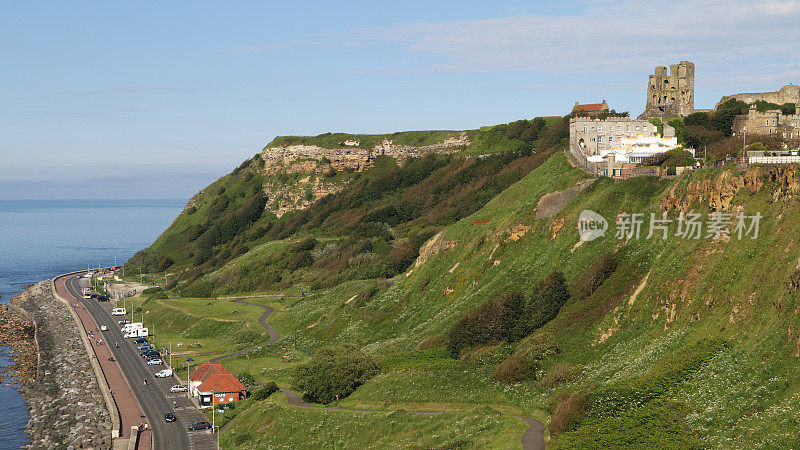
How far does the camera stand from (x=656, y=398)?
40156 mm

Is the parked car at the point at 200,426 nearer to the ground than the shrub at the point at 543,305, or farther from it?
nearer to the ground

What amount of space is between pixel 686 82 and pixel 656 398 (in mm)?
60417

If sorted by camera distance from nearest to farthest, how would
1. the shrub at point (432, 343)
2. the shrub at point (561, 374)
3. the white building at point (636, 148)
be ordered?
the shrub at point (561, 374) → the shrub at point (432, 343) → the white building at point (636, 148)

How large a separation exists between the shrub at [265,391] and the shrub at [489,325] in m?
16.6

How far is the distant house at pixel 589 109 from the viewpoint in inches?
4424

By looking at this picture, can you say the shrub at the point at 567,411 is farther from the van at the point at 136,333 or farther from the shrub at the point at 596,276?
the van at the point at 136,333

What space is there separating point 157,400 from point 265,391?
38.9ft

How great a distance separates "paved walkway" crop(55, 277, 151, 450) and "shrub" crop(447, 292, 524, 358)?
26.5 m

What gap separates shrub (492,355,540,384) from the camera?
50.5m

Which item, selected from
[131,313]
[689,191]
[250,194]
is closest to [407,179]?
[250,194]

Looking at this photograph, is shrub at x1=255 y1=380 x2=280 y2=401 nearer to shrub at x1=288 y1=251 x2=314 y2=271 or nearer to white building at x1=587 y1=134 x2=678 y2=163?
white building at x1=587 y1=134 x2=678 y2=163

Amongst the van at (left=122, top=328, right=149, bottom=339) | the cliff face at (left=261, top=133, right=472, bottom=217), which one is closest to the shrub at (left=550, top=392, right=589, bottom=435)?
the van at (left=122, top=328, right=149, bottom=339)

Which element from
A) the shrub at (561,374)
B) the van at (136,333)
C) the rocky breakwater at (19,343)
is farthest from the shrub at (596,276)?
the rocky breakwater at (19,343)

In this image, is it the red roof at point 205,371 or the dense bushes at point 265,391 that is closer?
the dense bushes at point 265,391
